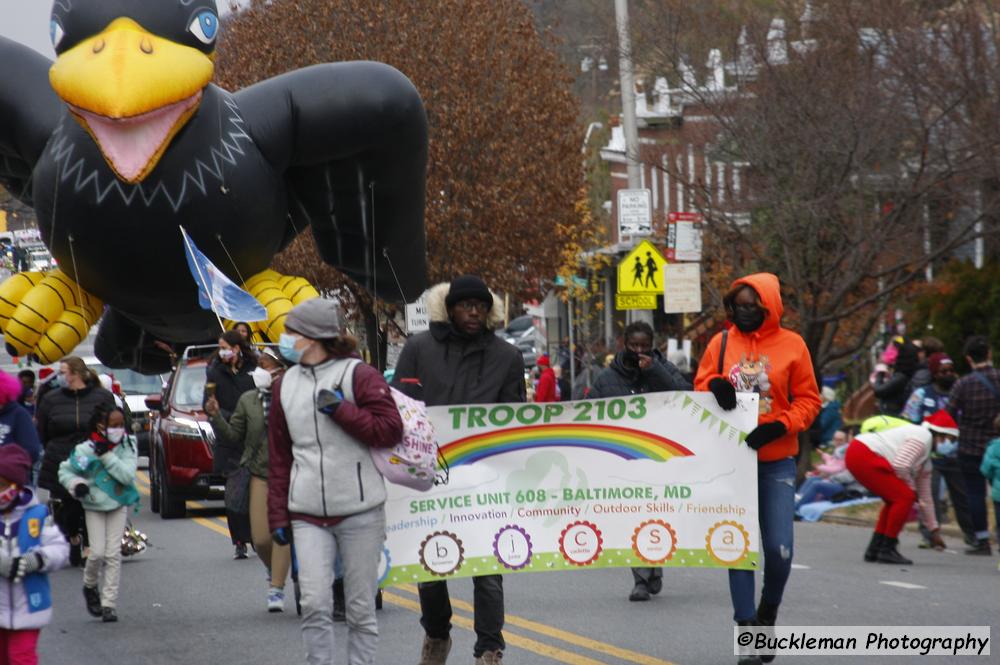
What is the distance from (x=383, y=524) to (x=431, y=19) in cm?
2213

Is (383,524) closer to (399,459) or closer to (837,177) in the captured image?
(399,459)

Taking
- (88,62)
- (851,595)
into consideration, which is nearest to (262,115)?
(88,62)

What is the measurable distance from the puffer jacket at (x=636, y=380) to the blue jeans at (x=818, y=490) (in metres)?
7.26

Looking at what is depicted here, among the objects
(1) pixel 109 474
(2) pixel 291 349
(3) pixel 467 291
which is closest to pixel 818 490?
(1) pixel 109 474

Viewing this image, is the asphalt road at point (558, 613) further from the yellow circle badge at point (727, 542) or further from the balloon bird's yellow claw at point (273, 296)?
the balloon bird's yellow claw at point (273, 296)

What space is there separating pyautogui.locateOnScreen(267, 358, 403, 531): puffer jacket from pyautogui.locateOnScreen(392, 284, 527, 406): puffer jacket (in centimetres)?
91

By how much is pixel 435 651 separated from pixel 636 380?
3486 mm

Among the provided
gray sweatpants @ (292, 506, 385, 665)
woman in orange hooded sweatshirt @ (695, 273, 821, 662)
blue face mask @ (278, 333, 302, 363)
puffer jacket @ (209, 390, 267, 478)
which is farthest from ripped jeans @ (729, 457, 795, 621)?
puffer jacket @ (209, 390, 267, 478)

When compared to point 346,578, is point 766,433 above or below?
above

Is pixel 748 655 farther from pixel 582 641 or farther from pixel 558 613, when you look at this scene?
pixel 558 613

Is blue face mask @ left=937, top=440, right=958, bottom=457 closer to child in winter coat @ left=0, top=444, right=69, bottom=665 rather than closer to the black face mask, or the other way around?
the black face mask

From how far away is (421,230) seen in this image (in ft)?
41.1

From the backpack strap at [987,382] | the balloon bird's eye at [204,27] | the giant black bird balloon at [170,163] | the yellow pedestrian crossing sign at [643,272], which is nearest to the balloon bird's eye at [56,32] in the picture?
the giant black bird balloon at [170,163]

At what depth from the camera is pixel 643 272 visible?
816 inches
